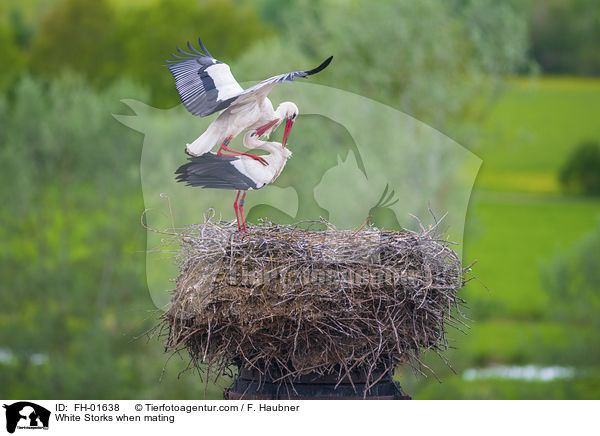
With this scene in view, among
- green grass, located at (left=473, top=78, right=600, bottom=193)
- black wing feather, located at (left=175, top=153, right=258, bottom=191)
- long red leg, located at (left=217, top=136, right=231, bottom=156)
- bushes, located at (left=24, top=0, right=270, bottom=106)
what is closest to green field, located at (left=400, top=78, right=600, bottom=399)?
green grass, located at (left=473, top=78, right=600, bottom=193)

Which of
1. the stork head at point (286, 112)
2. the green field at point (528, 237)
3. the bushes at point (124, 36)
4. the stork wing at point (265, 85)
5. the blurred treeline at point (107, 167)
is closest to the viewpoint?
the stork wing at point (265, 85)

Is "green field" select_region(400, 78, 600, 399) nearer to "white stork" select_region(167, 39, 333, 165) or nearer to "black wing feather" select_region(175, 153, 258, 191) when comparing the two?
"white stork" select_region(167, 39, 333, 165)

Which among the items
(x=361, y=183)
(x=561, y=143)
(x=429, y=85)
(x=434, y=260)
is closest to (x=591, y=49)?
(x=561, y=143)

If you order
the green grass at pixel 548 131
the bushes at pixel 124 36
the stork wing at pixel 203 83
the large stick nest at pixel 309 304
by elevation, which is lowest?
the large stick nest at pixel 309 304

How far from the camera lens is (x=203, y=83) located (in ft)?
14.4

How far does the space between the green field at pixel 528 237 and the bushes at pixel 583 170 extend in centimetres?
33

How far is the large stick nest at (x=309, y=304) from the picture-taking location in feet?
13.1

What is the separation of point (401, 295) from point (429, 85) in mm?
15839

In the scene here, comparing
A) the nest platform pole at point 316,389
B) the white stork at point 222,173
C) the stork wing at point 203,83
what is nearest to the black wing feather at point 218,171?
the white stork at point 222,173
